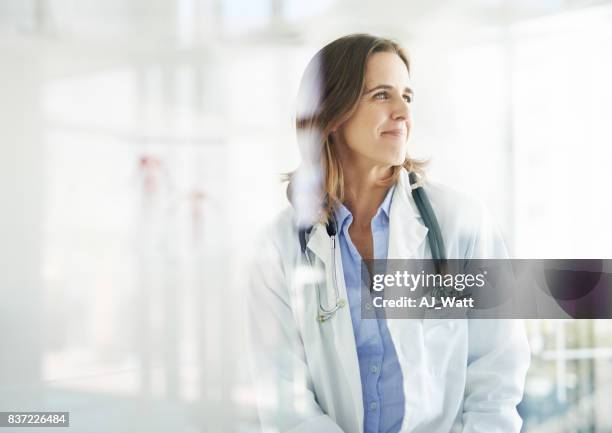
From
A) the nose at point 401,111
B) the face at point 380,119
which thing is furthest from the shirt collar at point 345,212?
the nose at point 401,111

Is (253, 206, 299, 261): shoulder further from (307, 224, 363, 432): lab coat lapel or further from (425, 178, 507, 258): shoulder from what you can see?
(425, 178, 507, 258): shoulder

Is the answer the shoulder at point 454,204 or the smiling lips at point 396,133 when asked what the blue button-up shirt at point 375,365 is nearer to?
the shoulder at point 454,204

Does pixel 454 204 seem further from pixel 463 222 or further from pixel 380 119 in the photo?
pixel 380 119

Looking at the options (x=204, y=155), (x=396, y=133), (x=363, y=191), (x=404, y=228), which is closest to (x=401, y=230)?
(x=404, y=228)

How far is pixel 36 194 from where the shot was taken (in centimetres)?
174

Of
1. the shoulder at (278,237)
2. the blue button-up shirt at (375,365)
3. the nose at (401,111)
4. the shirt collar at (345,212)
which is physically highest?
the nose at (401,111)

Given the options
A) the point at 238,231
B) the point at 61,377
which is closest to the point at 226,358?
the point at 238,231

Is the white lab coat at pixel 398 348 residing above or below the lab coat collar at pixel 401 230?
below

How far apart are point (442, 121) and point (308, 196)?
42cm

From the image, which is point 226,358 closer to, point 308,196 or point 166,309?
point 166,309

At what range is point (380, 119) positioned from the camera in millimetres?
1681

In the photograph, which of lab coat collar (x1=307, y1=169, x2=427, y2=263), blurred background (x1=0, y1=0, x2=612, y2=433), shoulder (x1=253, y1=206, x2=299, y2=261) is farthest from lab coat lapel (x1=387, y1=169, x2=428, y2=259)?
shoulder (x1=253, y1=206, x2=299, y2=261)

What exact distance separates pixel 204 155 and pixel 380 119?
489 millimetres

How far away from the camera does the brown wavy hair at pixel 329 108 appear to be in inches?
66.1
